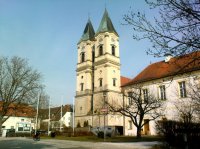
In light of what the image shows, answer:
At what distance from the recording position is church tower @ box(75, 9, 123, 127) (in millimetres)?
59906

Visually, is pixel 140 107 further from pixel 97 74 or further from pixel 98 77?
pixel 97 74

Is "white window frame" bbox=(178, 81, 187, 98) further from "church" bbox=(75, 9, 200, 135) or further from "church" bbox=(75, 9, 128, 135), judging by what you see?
"church" bbox=(75, 9, 128, 135)

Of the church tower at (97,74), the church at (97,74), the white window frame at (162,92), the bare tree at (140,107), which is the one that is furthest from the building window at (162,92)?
the church tower at (97,74)

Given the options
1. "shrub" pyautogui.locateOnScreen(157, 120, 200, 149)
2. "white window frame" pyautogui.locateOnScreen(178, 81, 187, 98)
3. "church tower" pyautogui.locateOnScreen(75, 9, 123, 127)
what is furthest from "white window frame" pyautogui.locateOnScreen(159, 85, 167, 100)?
"shrub" pyautogui.locateOnScreen(157, 120, 200, 149)

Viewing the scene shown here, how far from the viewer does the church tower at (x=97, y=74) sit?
5991 centimetres

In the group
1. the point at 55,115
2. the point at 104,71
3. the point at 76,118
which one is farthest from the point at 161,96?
the point at 55,115

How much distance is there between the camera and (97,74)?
63125mm

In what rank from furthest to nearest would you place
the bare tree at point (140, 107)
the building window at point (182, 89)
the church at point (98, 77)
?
the church at point (98, 77)
the building window at point (182, 89)
the bare tree at point (140, 107)

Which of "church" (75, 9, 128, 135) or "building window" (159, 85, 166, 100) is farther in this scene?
"church" (75, 9, 128, 135)

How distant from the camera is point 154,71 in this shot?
1726 inches

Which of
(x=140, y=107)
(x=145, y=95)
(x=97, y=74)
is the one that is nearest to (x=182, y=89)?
(x=145, y=95)

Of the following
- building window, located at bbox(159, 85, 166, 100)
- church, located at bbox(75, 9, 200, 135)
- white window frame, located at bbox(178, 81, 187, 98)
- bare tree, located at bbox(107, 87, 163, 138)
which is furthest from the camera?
church, located at bbox(75, 9, 200, 135)

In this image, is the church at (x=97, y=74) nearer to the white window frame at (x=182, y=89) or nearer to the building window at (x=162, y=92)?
the building window at (x=162, y=92)

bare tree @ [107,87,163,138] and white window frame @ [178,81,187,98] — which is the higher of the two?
white window frame @ [178,81,187,98]
